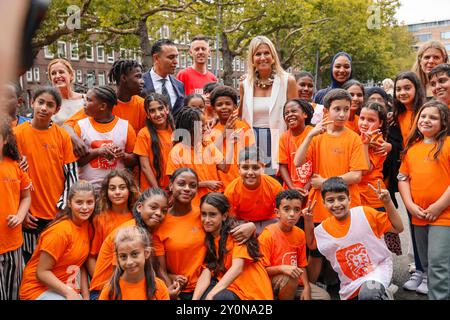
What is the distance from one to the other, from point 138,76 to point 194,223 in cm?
180

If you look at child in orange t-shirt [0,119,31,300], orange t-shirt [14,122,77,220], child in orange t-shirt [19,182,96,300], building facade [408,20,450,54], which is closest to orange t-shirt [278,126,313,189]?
child in orange t-shirt [19,182,96,300]

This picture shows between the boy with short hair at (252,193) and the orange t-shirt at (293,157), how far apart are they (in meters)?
0.26

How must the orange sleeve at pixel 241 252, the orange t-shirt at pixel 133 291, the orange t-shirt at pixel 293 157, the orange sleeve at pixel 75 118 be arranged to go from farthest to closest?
the orange sleeve at pixel 75 118
the orange t-shirt at pixel 293 157
the orange sleeve at pixel 241 252
the orange t-shirt at pixel 133 291

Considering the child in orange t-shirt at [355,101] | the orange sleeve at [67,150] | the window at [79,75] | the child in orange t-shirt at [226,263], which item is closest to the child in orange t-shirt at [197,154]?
the child in orange t-shirt at [226,263]

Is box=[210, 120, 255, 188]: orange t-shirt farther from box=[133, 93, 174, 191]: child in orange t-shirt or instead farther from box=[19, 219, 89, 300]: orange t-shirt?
box=[19, 219, 89, 300]: orange t-shirt

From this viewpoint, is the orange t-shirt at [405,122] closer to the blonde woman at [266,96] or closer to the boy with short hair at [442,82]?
the boy with short hair at [442,82]

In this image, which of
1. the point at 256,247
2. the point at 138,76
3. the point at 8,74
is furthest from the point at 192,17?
the point at 8,74

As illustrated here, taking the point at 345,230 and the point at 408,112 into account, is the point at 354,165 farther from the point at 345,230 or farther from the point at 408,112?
the point at 408,112

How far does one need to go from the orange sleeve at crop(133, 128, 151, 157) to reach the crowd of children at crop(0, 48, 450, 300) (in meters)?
0.01

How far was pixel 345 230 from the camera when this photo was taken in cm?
421

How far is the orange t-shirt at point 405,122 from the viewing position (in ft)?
16.5

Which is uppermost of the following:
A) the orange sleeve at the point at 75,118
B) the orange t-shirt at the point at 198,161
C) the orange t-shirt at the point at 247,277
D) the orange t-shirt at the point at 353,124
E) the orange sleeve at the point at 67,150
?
the orange sleeve at the point at 75,118

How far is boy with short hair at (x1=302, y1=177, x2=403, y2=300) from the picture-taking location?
4.14 metres
